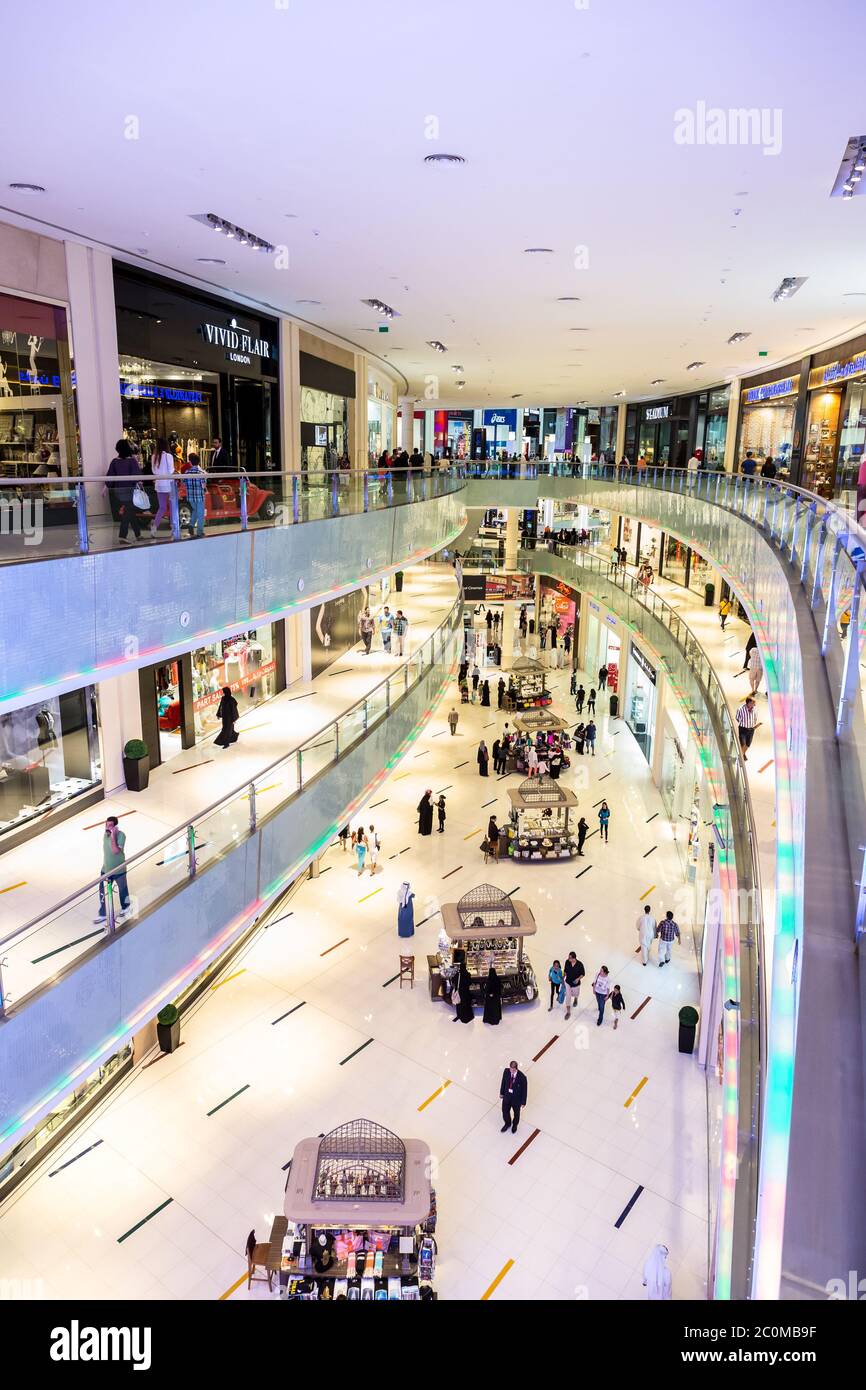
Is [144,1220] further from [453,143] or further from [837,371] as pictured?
[837,371]

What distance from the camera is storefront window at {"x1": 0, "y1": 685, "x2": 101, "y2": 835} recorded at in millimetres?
11062

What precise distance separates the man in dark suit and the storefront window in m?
6.96

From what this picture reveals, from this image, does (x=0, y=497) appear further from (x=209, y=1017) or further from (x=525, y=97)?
(x=209, y=1017)

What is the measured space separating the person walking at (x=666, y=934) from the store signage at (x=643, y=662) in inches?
Answer: 371

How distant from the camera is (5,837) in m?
10.7

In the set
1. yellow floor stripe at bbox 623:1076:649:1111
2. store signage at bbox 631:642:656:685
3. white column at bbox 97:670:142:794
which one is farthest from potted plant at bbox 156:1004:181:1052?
store signage at bbox 631:642:656:685

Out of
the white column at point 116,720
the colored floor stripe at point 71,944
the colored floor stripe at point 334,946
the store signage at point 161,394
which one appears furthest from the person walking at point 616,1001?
the store signage at point 161,394

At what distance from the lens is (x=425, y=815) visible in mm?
20391

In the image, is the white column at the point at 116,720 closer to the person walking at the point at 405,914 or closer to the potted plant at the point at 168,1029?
the potted plant at the point at 168,1029

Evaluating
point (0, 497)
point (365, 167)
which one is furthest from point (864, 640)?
point (0, 497)

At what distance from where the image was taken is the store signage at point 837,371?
1526 centimetres

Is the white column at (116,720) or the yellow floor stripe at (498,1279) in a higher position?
the white column at (116,720)

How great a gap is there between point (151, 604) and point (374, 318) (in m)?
9.15

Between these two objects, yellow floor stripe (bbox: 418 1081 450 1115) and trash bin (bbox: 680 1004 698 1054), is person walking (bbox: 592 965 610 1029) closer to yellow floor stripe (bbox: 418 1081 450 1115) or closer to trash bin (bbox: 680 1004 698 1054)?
trash bin (bbox: 680 1004 698 1054)
